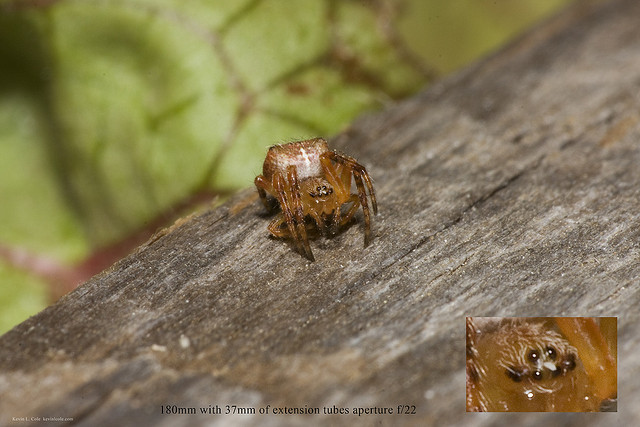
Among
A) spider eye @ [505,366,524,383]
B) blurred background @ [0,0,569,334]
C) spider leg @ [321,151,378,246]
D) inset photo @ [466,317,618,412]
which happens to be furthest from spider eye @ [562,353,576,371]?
blurred background @ [0,0,569,334]

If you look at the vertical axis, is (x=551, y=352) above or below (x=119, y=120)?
below

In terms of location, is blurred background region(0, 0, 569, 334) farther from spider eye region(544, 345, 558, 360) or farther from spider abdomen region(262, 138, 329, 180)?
spider eye region(544, 345, 558, 360)

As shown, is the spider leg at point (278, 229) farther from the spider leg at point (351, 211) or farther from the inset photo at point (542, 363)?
the inset photo at point (542, 363)

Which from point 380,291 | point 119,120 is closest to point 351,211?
point 380,291

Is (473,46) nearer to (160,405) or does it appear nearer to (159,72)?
(159,72)

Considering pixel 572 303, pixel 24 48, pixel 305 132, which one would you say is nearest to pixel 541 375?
pixel 572 303

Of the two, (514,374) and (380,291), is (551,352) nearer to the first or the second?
(514,374)
